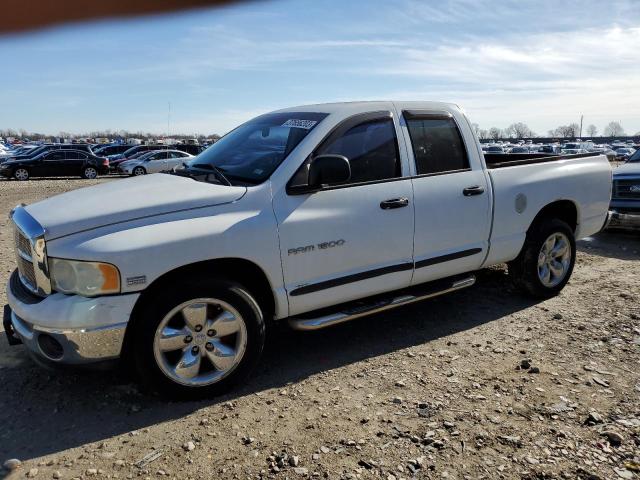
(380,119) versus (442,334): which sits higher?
(380,119)

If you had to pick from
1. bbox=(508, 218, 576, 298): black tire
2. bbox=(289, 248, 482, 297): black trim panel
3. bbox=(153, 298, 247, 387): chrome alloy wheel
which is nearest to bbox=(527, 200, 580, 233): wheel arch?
bbox=(508, 218, 576, 298): black tire

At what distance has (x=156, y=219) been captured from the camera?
10.8ft

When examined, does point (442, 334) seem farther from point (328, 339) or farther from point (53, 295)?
point (53, 295)

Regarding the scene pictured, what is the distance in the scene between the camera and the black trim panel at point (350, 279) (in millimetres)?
3760

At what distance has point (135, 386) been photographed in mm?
3672

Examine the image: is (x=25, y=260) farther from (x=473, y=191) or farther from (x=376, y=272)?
(x=473, y=191)

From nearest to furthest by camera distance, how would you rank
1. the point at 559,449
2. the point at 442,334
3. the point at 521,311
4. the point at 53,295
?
the point at 559,449 < the point at 53,295 < the point at 442,334 < the point at 521,311

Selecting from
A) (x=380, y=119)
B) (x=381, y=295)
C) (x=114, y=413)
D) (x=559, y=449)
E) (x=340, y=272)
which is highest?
(x=380, y=119)

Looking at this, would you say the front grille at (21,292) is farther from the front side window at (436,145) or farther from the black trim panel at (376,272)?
the front side window at (436,145)

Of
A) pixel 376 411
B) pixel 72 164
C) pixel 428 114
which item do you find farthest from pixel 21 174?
pixel 376 411

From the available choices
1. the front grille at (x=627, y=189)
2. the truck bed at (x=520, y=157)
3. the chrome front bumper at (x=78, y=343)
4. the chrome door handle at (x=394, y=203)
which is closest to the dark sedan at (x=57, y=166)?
the front grille at (x=627, y=189)

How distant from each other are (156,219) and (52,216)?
0.64 m

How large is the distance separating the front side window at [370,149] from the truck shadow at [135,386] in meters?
1.36

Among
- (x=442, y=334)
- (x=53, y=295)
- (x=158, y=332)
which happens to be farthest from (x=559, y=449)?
(x=53, y=295)
